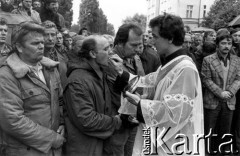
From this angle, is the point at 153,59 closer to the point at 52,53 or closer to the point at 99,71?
the point at 52,53

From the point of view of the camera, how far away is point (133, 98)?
2.64m

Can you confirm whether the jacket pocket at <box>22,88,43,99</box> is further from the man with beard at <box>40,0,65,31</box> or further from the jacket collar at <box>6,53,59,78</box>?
the man with beard at <box>40,0,65,31</box>

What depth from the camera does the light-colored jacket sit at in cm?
242

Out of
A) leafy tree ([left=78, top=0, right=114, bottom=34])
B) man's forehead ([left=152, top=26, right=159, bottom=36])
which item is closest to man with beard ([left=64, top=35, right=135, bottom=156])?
man's forehead ([left=152, top=26, right=159, bottom=36])

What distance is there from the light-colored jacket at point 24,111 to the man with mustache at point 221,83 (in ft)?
10.0

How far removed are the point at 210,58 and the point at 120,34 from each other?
6.77 ft

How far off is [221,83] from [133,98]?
107 inches

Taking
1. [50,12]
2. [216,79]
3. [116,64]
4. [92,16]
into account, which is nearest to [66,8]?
[92,16]

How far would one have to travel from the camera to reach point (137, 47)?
11.7 ft

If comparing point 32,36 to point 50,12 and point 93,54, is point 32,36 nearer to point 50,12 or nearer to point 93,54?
point 93,54

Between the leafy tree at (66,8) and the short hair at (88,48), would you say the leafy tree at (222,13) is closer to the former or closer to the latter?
the leafy tree at (66,8)

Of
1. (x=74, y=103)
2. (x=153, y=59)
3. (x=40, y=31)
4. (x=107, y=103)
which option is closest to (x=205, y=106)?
(x=153, y=59)

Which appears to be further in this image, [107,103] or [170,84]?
[107,103]

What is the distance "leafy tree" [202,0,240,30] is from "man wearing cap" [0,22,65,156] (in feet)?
82.5
